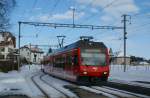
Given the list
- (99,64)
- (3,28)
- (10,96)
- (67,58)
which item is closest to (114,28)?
(3,28)

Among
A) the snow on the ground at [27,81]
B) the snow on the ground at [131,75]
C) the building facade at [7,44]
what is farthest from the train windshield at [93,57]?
the building facade at [7,44]

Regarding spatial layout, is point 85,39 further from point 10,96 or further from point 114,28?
point 114,28

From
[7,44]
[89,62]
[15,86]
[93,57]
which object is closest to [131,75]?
[93,57]

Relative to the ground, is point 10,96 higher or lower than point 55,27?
lower

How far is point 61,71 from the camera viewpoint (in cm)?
4028

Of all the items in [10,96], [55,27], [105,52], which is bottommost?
[10,96]

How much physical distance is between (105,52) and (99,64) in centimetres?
111

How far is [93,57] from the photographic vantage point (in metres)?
32.2

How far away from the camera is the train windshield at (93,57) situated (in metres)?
32.0

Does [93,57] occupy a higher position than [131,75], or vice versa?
[93,57]

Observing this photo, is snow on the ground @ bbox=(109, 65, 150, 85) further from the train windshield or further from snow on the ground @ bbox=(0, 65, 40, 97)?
the train windshield

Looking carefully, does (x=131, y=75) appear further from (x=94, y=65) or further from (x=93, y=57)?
(x=94, y=65)

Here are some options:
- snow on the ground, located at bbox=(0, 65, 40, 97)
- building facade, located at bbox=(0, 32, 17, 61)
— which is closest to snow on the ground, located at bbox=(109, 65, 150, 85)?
snow on the ground, located at bbox=(0, 65, 40, 97)

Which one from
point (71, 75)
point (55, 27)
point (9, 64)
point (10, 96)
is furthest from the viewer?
point (9, 64)
